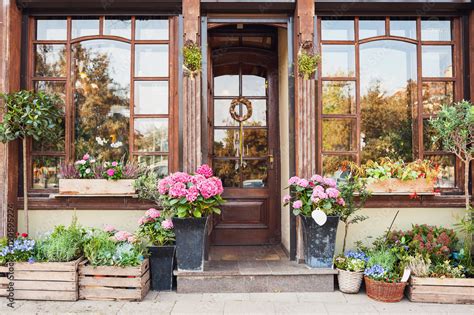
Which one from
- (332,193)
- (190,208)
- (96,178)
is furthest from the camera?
(96,178)

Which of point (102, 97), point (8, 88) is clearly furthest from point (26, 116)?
point (102, 97)

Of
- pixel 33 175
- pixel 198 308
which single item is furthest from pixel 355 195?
pixel 33 175

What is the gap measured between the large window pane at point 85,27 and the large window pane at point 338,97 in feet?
10.4

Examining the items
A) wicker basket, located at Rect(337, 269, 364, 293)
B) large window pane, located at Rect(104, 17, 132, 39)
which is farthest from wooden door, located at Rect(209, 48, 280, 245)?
wicker basket, located at Rect(337, 269, 364, 293)

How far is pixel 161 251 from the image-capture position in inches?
170

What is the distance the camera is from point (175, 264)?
15.2ft

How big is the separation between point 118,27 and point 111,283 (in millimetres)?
3262

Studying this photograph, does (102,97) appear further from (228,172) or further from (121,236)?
(228,172)

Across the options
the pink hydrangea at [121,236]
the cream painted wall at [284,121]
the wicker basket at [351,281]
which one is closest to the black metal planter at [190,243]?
the pink hydrangea at [121,236]

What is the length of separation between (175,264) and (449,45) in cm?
459

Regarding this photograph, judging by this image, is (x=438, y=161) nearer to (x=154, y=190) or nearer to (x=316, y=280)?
(x=316, y=280)

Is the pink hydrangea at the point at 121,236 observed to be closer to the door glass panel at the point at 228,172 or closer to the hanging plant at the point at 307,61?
the door glass panel at the point at 228,172

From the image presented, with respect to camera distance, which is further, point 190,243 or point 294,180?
point 294,180

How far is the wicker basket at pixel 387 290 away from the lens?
394cm
